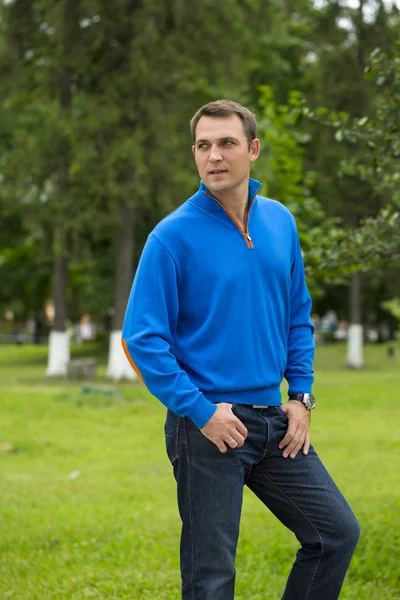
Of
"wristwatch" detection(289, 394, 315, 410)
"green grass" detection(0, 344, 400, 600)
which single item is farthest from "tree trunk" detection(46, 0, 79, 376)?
"wristwatch" detection(289, 394, 315, 410)

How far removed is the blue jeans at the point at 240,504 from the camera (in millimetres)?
3264

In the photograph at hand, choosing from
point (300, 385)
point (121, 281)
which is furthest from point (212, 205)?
point (121, 281)

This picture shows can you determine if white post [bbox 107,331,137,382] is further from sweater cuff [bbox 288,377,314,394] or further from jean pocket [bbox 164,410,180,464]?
jean pocket [bbox 164,410,180,464]

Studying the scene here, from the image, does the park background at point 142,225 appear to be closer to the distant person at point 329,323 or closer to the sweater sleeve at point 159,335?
the sweater sleeve at point 159,335

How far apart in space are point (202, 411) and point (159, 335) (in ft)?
1.02

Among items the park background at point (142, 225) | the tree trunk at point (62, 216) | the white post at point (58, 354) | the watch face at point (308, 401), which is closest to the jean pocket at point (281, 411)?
the watch face at point (308, 401)

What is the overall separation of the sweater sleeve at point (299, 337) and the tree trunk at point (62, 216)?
19.2 metres

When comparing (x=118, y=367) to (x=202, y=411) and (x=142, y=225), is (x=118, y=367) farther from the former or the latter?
(x=202, y=411)

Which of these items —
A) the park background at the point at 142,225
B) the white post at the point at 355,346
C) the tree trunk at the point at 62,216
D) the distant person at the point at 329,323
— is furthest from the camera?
the distant person at the point at 329,323

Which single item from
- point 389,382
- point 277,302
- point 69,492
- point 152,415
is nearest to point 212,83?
point 389,382

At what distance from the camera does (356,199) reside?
3003cm

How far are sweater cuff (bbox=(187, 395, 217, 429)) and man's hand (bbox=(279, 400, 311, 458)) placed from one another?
38 centimetres

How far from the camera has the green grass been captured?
579 cm

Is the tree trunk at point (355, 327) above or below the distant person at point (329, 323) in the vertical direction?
above
